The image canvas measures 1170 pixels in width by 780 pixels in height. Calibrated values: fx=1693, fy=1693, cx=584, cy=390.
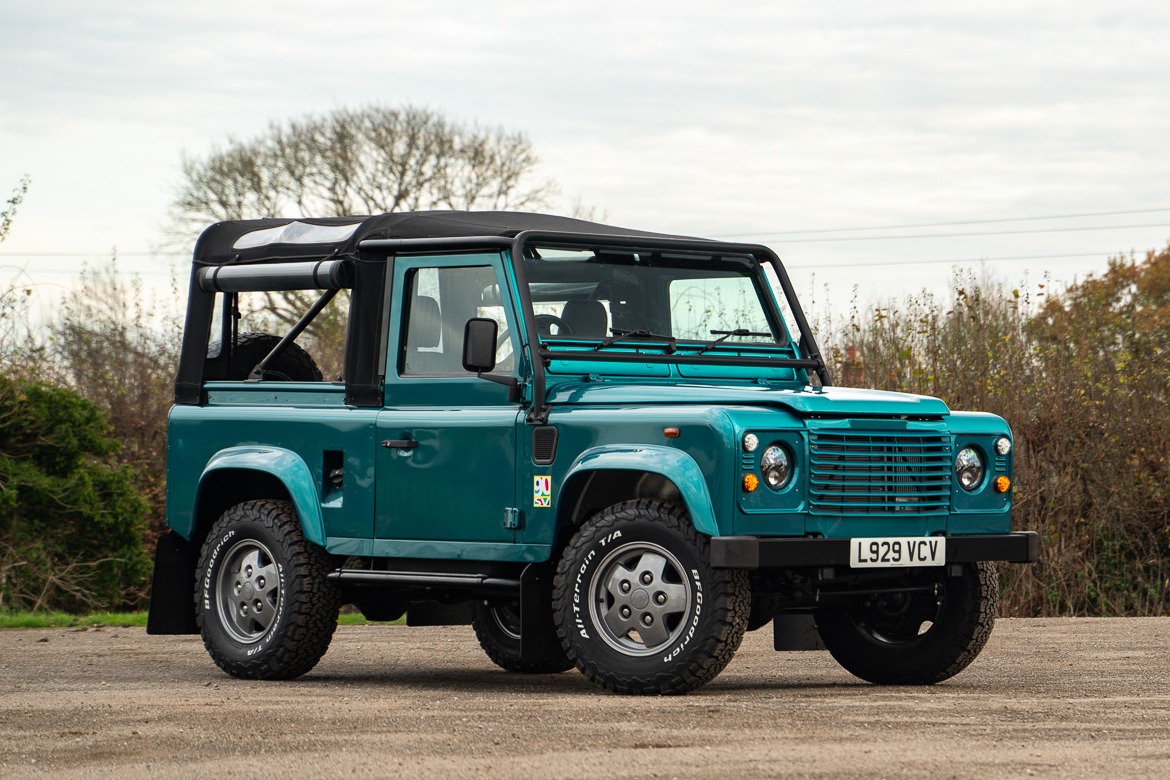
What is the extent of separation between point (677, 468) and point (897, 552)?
1193mm

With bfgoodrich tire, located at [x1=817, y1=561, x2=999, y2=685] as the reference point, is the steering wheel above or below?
above

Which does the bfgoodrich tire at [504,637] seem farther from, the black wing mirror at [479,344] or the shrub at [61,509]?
the shrub at [61,509]

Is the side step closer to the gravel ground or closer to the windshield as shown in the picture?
the gravel ground

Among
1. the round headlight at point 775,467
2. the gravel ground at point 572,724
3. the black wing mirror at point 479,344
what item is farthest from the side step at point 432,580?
the round headlight at point 775,467

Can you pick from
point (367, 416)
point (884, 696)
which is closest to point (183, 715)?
point (367, 416)

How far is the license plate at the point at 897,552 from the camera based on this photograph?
7.82 m

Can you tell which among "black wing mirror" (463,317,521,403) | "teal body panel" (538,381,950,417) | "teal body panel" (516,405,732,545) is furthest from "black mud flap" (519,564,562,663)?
"black wing mirror" (463,317,521,403)

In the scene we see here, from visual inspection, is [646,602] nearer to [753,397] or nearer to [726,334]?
[753,397]

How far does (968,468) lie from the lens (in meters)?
8.57

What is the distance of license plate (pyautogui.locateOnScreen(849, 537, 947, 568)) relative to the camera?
25.6 ft

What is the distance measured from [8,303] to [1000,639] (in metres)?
11.2

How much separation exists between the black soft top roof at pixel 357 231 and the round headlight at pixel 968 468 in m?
2.07

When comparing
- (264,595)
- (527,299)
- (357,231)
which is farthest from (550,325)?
(264,595)

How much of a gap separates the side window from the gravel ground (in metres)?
1.75
